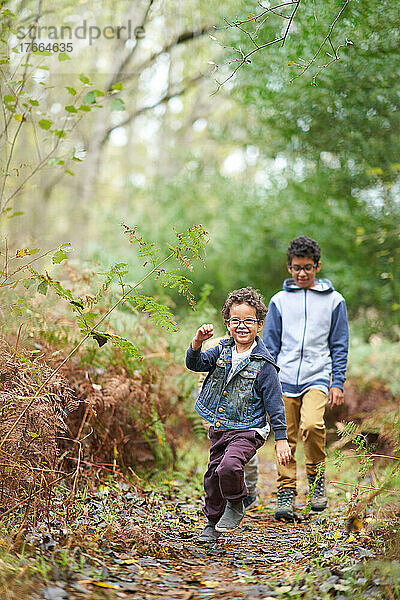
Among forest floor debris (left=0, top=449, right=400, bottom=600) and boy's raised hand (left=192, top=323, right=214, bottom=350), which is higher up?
boy's raised hand (left=192, top=323, right=214, bottom=350)

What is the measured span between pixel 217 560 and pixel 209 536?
1.07ft

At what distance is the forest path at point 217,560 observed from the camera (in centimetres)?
303

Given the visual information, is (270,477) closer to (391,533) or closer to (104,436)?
(104,436)

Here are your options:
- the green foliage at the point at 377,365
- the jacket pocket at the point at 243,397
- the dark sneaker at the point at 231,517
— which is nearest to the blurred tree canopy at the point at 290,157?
the green foliage at the point at 377,365

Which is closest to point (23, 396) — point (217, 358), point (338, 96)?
point (217, 358)

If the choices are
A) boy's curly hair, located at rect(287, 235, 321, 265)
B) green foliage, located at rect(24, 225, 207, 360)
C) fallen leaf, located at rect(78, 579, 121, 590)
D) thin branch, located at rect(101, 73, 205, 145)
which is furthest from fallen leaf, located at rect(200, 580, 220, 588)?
thin branch, located at rect(101, 73, 205, 145)

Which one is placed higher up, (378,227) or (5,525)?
(378,227)

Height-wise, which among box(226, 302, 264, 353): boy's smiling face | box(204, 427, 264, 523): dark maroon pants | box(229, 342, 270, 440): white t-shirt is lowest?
box(204, 427, 264, 523): dark maroon pants

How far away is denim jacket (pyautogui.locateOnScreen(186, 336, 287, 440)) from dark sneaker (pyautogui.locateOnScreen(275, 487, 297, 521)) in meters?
1.11

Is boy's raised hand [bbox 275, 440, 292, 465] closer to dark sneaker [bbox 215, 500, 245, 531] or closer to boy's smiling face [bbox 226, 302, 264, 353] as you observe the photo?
dark sneaker [bbox 215, 500, 245, 531]

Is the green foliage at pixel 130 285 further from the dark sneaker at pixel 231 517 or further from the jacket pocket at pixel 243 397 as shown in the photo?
the dark sneaker at pixel 231 517

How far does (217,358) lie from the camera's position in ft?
14.5

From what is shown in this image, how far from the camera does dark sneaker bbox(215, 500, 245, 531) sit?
158 inches

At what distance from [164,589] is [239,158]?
26.5 meters
